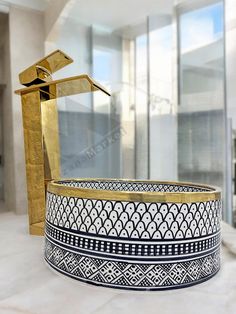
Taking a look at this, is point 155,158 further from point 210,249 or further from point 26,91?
point 210,249

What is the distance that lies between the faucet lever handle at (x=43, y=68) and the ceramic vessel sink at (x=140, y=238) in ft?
3.81

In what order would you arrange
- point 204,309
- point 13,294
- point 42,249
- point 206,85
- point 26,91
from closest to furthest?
1. point 204,309
2. point 13,294
3. point 42,249
4. point 26,91
5. point 206,85

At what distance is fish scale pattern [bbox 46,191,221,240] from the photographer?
1297mm

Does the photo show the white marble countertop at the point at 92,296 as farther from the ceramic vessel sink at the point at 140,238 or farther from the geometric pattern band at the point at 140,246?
the geometric pattern band at the point at 140,246

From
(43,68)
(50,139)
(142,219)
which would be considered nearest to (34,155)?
(50,139)

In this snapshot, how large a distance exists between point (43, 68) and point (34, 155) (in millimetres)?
639

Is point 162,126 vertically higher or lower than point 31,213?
higher

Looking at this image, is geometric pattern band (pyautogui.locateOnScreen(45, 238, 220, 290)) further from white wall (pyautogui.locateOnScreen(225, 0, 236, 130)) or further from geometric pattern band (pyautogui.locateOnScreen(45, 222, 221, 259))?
white wall (pyautogui.locateOnScreen(225, 0, 236, 130))

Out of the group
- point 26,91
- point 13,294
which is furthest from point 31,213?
point 13,294

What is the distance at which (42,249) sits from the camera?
1.90 m

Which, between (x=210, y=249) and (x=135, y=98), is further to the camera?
(x=135, y=98)

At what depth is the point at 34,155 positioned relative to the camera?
7.63ft

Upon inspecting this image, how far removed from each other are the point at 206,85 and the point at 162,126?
731mm

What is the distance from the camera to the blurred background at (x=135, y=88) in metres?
3.13
